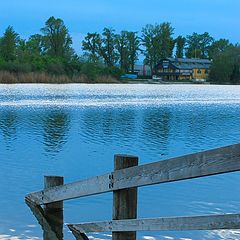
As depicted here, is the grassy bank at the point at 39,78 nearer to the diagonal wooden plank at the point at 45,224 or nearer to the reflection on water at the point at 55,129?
the reflection on water at the point at 55,129

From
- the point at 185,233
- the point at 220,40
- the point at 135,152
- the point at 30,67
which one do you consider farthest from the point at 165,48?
the point at 185,233

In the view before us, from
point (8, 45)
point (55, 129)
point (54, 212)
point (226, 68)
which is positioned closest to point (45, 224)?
point (54, 212)

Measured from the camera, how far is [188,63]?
164750 mm

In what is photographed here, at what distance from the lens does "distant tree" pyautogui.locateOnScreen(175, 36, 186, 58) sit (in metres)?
184

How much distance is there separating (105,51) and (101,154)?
139 meters

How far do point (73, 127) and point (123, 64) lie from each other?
129 m

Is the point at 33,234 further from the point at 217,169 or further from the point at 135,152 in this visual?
the point at 135,152

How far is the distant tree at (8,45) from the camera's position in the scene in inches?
4700

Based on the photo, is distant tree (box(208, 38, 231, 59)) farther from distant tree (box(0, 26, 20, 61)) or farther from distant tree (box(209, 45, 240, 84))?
distant tree (box(0, 26, 20, 61))

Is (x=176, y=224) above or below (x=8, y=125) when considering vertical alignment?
above

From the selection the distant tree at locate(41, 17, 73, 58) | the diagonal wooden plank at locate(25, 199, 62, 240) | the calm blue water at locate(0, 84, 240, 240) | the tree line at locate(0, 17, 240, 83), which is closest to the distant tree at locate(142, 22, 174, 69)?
the tree line at locate(0, 17, 240, 83)

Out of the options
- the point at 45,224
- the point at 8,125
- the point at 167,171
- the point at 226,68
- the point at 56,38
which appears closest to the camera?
the point at 167,171

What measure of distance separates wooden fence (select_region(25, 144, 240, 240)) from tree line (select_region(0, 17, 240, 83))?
10201 cm

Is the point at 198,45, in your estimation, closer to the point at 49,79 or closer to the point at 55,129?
the point at 49,79
